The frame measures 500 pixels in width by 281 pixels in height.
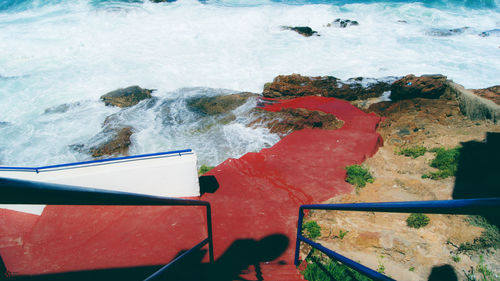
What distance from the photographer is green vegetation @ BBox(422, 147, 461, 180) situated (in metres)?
6.73

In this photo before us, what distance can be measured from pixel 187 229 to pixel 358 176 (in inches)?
→ 177

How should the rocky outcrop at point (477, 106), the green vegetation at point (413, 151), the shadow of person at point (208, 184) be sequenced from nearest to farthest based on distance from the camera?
the shadow of person at point (208, 184), the green vegetation at point (413, 151), the rocky outcrop at point (477, 106)

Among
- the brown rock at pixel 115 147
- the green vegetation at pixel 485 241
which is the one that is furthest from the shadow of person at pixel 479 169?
the brown rock at pixel 115 147

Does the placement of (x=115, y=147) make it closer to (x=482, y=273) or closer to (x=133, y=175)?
(x=133, y=175)

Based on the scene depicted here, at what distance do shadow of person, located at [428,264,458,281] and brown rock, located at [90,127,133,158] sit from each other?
32.6 feet

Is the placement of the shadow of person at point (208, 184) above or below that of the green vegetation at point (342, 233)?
below

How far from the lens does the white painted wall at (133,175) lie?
5129 mm

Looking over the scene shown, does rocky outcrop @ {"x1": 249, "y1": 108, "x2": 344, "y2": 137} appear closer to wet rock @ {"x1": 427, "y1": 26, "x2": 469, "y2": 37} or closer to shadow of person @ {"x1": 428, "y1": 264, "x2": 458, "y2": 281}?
shadow of person @ {"x1": 428, "y1": 264, "x2": 458, "y2": 281}

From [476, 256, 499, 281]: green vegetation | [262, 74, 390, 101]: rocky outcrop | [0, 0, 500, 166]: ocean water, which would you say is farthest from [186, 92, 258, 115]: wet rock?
[476, 256, 499, 281]: green vegetation

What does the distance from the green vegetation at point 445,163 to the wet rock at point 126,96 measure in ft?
43.7

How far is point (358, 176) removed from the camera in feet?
23.3

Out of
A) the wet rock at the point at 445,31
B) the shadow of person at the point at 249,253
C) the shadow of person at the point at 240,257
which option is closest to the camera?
the shadow of person at the point at 240,257

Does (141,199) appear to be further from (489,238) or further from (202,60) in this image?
(202,60)

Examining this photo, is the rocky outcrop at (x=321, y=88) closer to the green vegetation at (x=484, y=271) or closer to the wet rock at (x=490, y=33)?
the green vegetation at (x=484, y=271)
